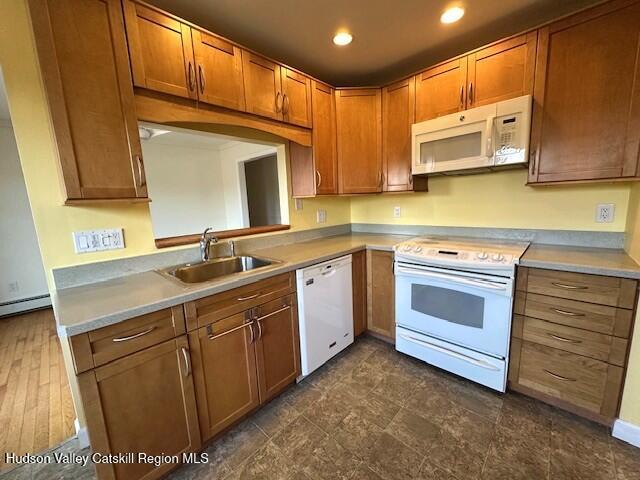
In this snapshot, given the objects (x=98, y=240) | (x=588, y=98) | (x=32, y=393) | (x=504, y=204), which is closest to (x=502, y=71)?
(x=588, y=98)

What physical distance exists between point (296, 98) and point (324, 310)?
5.38 feet

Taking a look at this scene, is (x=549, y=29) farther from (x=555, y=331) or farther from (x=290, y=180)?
(x=290, y=180)

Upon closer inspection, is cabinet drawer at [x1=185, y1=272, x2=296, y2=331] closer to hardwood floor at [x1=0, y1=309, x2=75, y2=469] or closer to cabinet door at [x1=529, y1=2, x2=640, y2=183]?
hardwood floor at [x1=0, y1=309, x2=75, y2=469]

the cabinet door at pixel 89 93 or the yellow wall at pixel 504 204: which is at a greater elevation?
the cabinet door at pixel 89 93

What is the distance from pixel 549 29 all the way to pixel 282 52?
1.76m

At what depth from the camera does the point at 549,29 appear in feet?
5.26

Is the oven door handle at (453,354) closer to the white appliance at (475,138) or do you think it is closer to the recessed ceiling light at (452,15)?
the white appliance at (475,138)

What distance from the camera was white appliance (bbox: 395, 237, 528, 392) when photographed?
1671 mm

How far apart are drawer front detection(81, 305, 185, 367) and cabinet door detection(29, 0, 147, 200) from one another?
2.10 feet

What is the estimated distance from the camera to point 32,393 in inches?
76.2

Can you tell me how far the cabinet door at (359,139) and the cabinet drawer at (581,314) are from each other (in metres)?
1.48

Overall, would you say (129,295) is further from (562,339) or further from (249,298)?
(562,339)

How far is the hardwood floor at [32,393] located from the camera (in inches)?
62.0

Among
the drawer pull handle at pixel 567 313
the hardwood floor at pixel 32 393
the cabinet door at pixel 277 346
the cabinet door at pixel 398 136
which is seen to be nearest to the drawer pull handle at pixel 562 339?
the drawer pull handle at pixel 567 313
